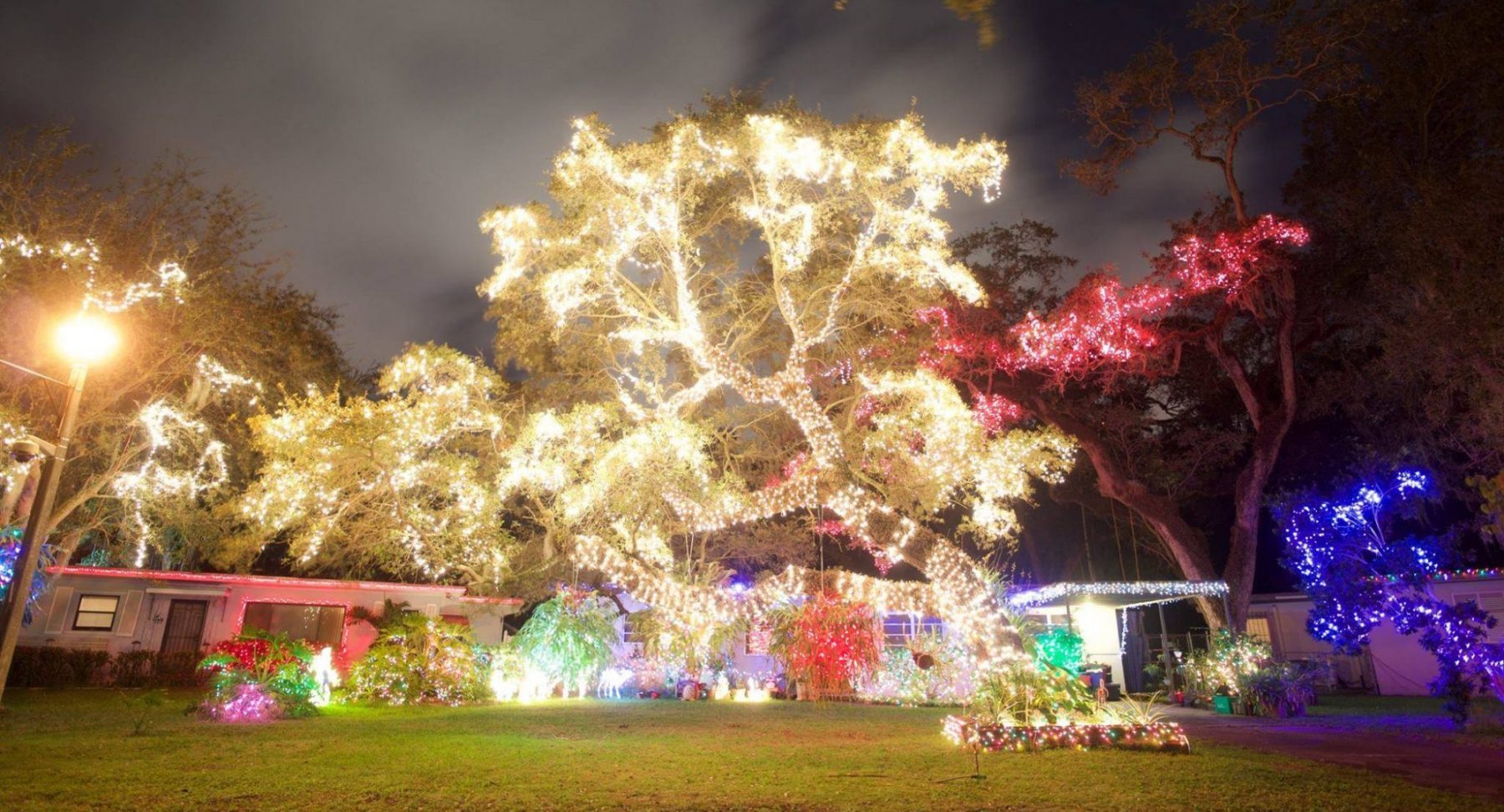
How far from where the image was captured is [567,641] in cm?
1669

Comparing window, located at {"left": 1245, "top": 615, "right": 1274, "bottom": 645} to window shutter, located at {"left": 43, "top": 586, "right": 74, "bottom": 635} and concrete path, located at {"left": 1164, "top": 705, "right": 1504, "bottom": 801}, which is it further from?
window shutter, located at {"left": 43, "top": 586, "right": 74, "bottom": 635}

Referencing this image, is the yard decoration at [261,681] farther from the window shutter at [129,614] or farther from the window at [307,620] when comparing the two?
the window at [307,620]

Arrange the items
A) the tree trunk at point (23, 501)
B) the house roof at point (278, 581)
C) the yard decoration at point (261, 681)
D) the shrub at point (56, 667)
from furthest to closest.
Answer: the house roof at point (278, 581), the shrub at point (56, 667), the tree trunk at point (23, 501), the yard decoration at point (261, 681)

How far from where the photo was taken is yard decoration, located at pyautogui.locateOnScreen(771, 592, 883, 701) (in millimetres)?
12195

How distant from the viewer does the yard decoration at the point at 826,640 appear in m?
12.2

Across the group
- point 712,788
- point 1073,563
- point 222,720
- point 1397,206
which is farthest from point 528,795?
point 1073,563

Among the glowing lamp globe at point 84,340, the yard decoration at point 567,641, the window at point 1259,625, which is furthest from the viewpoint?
the window at point 1259,625

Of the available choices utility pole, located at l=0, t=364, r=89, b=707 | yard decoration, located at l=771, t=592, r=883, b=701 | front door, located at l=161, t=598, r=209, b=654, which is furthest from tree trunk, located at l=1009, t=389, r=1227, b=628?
front door, located at l=161, t=598, r=209, b=654

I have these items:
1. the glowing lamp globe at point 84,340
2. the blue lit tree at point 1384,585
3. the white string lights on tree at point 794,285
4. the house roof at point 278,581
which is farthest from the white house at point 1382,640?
the glowing lamp globe at point 84,340

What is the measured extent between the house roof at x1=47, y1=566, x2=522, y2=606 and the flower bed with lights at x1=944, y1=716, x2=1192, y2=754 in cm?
1245

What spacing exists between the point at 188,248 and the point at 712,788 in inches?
499

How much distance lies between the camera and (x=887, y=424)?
12625 millimetres

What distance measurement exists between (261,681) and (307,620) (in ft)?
32.6

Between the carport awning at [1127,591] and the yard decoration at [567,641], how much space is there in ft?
28.5
